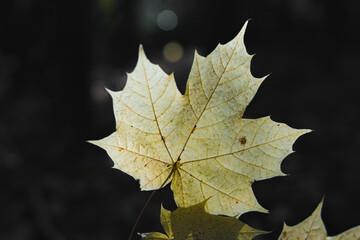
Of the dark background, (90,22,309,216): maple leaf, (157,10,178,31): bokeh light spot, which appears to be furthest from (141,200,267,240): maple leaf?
(157,10,178,31): bokeh light spot

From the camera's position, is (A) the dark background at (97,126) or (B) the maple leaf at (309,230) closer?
(B) the maple leaf at (309,230)

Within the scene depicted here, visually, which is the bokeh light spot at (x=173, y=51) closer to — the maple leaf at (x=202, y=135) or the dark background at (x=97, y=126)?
the dark background at (x=97, y=126)

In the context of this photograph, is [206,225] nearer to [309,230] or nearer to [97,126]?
[309,230]

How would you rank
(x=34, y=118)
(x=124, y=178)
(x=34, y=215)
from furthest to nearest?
(x=34, y=118)
(x=124, y=178)
(x=34, y=215)

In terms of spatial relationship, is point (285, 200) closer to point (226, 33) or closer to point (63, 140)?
point (63, 140)

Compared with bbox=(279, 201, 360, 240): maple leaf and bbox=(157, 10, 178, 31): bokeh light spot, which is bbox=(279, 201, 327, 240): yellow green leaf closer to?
bbox=(279, 201, 360, 240): maple leaf

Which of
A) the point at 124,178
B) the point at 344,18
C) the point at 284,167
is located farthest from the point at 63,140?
the point at 344,18

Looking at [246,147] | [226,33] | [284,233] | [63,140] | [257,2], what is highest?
[257,2]

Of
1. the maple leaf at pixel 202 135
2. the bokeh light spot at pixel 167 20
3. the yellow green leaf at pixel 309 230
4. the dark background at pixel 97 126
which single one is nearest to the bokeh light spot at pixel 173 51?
the bokeh light spot at pixel 167 20
